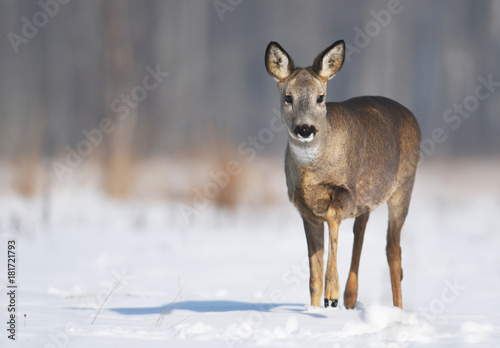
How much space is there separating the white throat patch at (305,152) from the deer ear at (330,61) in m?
0.47

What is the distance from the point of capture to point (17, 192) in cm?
1080

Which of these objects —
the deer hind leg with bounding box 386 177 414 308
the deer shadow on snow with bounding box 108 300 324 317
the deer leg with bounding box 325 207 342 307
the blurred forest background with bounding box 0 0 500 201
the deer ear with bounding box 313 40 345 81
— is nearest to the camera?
the deer leg with bounding box 325 207 342 307

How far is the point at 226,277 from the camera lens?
7.29 m

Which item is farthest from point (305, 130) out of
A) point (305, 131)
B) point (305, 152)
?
point (305, 152)

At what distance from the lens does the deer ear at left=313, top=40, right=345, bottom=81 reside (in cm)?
487

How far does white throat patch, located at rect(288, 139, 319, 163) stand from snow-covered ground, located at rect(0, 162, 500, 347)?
0.92 metres

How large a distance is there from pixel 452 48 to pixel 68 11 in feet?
39.1

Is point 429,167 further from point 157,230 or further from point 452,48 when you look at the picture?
point 157,230

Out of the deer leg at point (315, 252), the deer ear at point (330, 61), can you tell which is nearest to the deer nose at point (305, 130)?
the deer ear at point (330, 61)

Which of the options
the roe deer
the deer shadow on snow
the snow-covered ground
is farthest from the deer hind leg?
the deer shadow on snow

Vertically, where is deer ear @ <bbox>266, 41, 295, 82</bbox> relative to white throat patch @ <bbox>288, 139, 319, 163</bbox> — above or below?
above

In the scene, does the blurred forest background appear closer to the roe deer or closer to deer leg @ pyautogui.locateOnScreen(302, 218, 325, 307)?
the roe deer

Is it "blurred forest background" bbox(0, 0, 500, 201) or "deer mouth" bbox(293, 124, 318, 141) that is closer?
"deer mouth" bbox(293, 124, 318, 141)

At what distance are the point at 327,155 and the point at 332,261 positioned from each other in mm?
647
